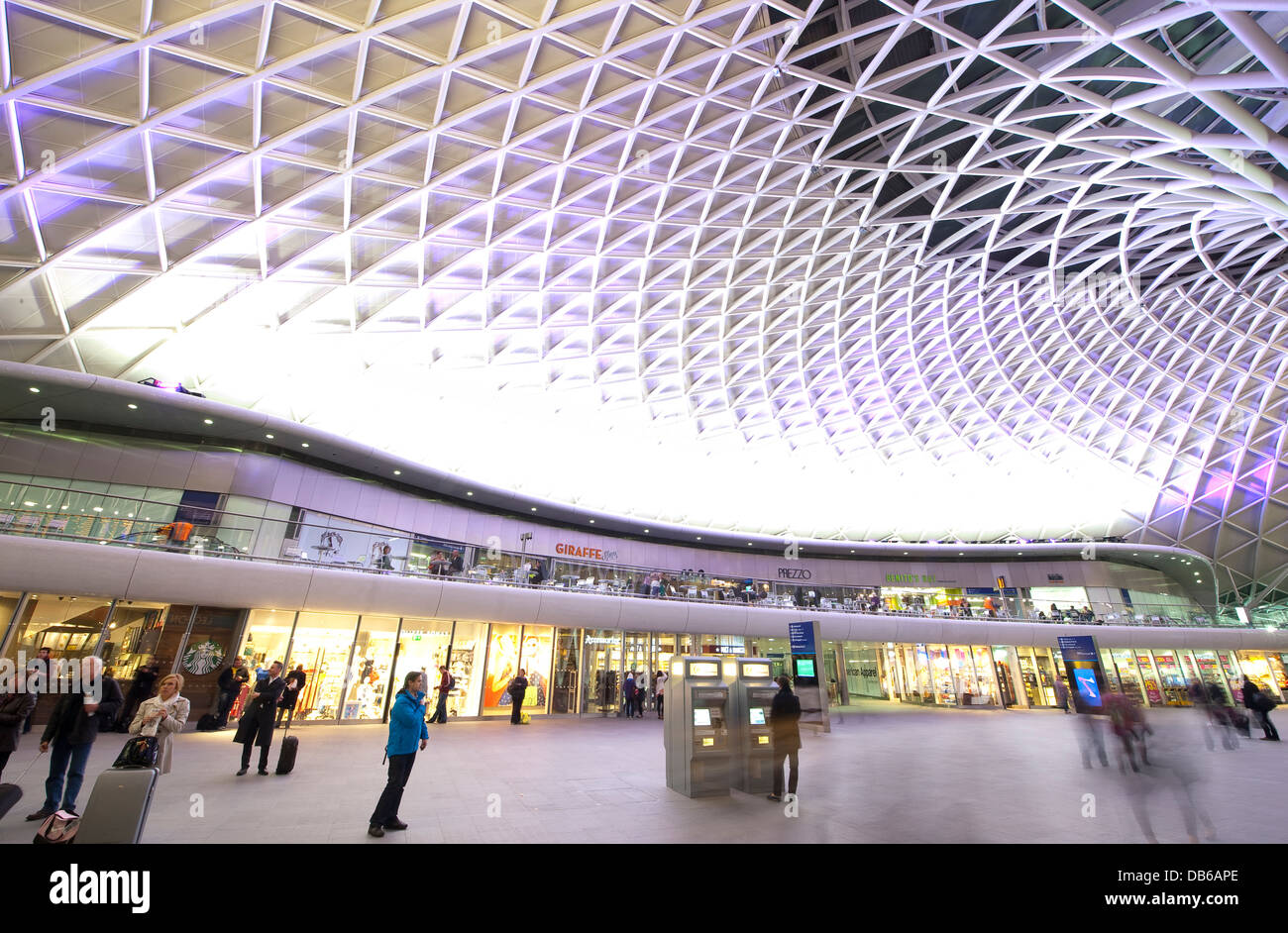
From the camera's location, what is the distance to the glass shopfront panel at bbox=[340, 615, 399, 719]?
19172 mm

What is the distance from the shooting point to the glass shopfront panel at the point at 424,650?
66.1 feet

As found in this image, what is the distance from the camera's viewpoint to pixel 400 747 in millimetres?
7074

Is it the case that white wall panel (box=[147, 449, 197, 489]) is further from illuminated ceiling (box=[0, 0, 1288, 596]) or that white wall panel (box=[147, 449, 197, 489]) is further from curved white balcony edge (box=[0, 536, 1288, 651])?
curved white balcony edge (box=[0, 536, 1288, 651])

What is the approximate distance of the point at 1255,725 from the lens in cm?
2008

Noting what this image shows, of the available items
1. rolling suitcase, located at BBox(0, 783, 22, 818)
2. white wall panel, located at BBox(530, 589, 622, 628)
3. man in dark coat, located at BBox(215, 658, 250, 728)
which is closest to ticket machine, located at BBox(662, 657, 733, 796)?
rolling suitcase, located at BBox(0, 783, 22, 818)

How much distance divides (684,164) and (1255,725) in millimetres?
30315

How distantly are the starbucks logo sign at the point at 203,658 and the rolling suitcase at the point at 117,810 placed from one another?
52.4 ft

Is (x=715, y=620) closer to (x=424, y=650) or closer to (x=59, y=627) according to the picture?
(x=424, y=650)

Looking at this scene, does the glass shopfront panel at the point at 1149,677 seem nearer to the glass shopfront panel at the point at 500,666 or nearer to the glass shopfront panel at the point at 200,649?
the glass shopfront panel at the point at 500,666

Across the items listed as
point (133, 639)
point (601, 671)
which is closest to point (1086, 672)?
point (601, 671)

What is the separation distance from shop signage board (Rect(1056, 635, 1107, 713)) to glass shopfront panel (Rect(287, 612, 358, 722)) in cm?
2832

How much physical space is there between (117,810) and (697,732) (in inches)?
293
